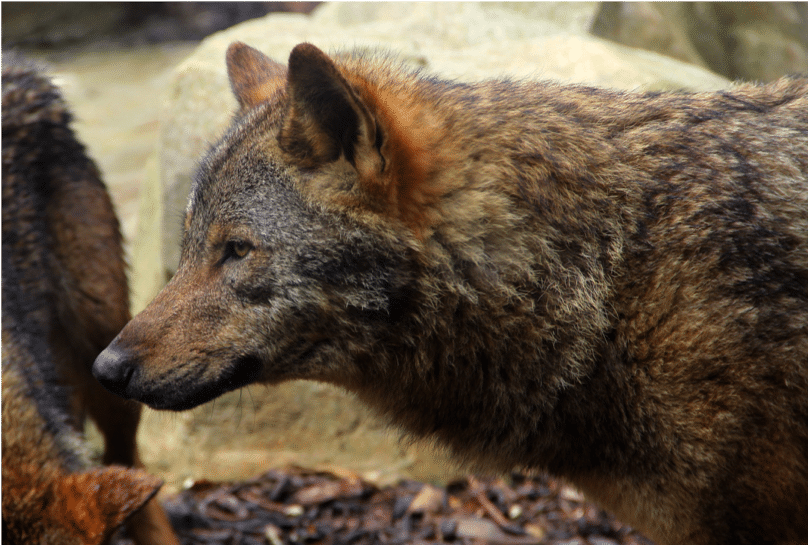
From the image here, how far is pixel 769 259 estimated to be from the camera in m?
2.65

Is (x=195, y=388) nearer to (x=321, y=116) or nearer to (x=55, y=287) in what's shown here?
(x=321, y=116)

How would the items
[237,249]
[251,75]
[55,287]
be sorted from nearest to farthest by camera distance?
[237,249]
[251,75]
[55,287]

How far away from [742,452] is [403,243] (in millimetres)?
1481

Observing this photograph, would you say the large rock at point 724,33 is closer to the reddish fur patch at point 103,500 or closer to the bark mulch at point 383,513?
the bark mulch at point 383,513

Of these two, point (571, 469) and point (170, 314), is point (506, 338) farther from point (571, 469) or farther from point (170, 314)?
point (170, 314)

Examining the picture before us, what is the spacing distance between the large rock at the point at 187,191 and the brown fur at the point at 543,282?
1.93 m

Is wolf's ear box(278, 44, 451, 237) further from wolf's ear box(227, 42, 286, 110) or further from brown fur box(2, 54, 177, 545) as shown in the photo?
brown fur box(2, 54, 177, 545)

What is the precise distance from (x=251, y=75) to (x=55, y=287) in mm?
2008

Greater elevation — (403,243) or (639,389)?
(403,243)

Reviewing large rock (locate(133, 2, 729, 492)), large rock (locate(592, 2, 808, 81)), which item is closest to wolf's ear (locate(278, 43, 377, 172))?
large rock (locate(133, 2, 729, 492))

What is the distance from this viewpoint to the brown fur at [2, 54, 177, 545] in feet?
12.9

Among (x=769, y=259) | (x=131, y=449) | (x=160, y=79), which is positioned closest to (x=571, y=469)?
(x=769, y=259)

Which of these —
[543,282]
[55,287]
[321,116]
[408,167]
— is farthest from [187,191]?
[543,282]

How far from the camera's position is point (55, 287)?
4.55 meters
